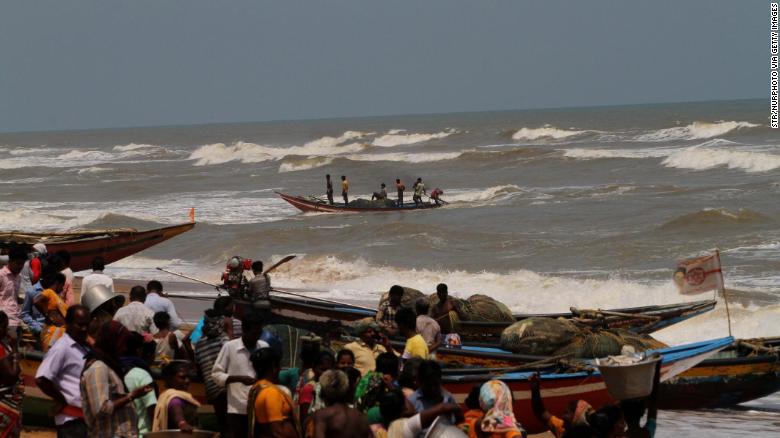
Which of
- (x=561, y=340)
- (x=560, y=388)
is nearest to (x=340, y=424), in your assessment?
(x=560, y=388)

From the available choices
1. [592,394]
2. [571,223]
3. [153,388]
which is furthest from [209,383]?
[571,223]

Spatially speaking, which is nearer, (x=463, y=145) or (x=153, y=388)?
(x=153, y=388)

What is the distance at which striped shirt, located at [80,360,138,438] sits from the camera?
5430 millimetres

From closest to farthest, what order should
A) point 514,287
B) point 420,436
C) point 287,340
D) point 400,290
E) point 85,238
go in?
point 420,436 → point 287,340 → point 400,290 → point 85,238 → point 514,287

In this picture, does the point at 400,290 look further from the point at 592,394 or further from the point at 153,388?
the point at 153,388

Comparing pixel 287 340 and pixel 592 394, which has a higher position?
pixel 287 340

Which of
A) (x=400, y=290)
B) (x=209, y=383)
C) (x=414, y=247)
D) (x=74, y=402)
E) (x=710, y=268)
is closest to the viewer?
(x=74, y=402)

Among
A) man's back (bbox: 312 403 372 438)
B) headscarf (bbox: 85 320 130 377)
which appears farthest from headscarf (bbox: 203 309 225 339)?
man's back (bbox: 312 403 372 438)

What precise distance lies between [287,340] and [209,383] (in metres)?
1.49

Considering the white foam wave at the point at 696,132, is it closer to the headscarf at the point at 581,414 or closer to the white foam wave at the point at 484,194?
the white foam wave at the point at 484,194

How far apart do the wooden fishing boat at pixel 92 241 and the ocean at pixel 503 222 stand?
2.08 m

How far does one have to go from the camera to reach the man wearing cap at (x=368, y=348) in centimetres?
694

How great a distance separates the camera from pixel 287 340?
8070 mm

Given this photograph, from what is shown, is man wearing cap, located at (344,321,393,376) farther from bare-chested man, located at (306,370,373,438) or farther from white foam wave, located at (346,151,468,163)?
white foam wave, located at (346,151,468,163)
